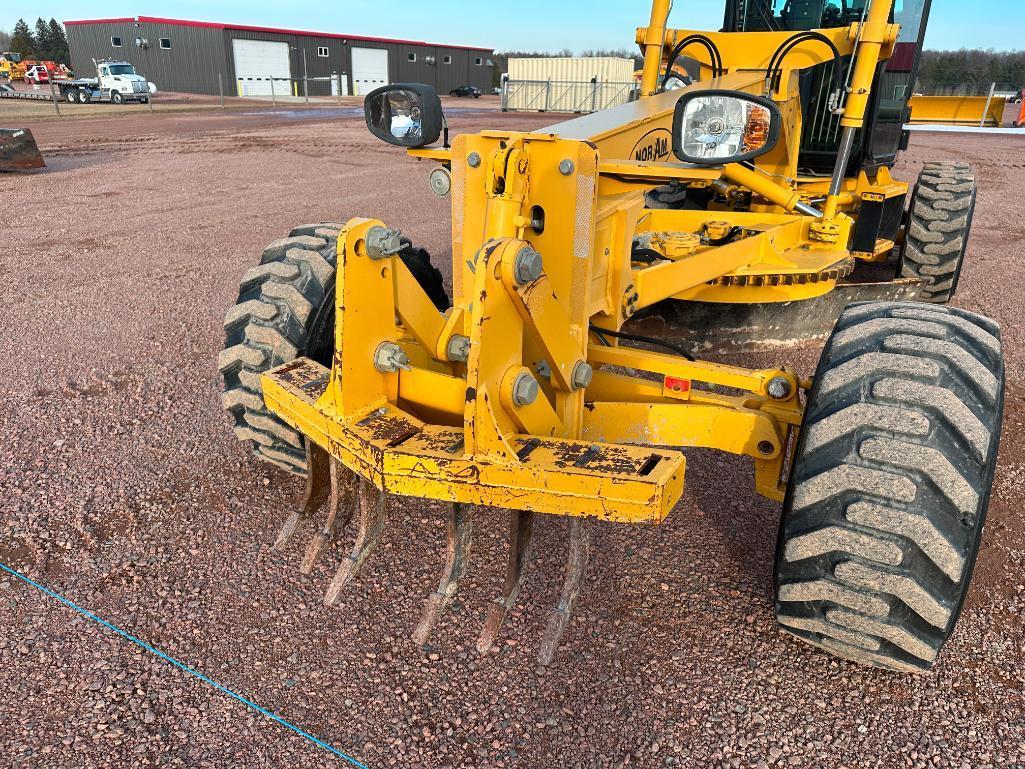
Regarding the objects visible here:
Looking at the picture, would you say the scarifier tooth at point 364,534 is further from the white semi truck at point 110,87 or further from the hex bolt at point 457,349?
the white semi truck at point 110,87

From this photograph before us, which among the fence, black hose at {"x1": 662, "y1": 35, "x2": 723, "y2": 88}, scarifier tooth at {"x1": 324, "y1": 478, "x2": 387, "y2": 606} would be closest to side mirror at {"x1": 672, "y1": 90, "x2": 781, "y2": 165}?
scarifier tooth at {"x1": 324, "y1": 478, "x2": 387, "y2": 606}

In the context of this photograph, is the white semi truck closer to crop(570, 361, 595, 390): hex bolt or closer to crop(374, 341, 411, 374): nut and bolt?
crop(374, 341, 411, 374): nut and bolt

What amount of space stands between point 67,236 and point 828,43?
8.92 metres

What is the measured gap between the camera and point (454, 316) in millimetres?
2822

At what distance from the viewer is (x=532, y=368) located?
2.81 meters

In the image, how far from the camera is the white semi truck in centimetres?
3456

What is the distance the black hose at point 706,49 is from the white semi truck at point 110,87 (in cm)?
3543

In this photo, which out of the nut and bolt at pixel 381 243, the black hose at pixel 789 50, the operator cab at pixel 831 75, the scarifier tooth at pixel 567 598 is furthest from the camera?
the operator cab at pixel 831 75

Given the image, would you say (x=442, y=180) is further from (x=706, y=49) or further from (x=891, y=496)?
(x=706, y=49)

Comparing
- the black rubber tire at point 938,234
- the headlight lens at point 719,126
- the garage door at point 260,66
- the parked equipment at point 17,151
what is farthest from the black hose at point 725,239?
the garage door at point 260,66

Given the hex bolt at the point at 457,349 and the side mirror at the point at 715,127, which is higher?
the side mirror at the point at 715,127

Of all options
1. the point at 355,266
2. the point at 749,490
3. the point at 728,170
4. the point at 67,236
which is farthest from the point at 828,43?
the point at 67,236

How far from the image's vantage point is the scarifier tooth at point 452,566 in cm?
269

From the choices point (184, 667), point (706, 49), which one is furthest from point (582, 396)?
point (706, 49)
